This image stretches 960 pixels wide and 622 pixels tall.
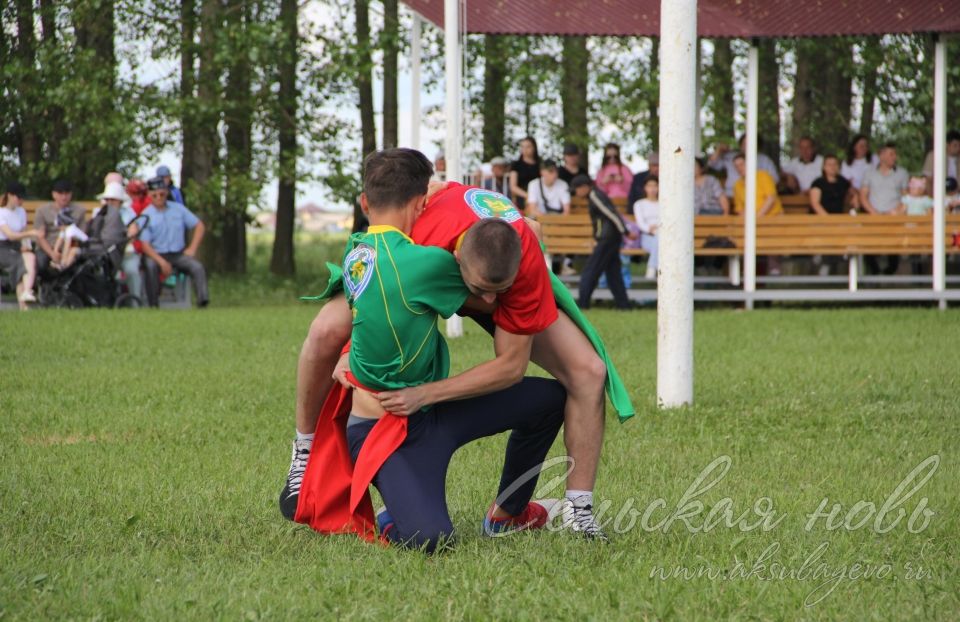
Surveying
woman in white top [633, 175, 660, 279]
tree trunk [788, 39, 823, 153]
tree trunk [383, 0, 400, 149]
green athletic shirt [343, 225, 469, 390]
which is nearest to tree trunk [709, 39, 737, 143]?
tree trunk [788, 39, 823, 153]

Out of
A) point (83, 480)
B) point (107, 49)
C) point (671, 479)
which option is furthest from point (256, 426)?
point (107, 49)

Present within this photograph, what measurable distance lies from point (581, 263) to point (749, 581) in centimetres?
1595

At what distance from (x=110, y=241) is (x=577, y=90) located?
12.9 metres

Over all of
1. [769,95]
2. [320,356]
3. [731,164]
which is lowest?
[320,356]

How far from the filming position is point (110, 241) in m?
17.9

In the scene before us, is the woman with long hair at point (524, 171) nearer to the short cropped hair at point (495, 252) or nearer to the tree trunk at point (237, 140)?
the tree trunk at point (237, 140)

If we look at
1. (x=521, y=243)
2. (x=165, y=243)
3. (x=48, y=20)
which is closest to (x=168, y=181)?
(x=165, y=243)

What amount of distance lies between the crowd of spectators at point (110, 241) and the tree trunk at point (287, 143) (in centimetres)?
525

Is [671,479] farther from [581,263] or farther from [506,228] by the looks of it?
[581,263]

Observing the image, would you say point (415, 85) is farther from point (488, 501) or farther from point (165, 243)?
point (488, 501)

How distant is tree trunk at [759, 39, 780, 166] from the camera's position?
27.7m

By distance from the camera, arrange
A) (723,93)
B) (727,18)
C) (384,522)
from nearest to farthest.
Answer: (384,522)
(727,18)
(723,93)

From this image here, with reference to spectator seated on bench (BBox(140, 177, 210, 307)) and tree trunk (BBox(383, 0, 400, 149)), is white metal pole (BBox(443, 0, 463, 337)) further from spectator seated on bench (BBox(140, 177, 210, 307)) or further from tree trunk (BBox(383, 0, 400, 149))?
tree trunk (BBox(383, 0, 400, 149))

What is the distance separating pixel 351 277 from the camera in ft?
16.9
